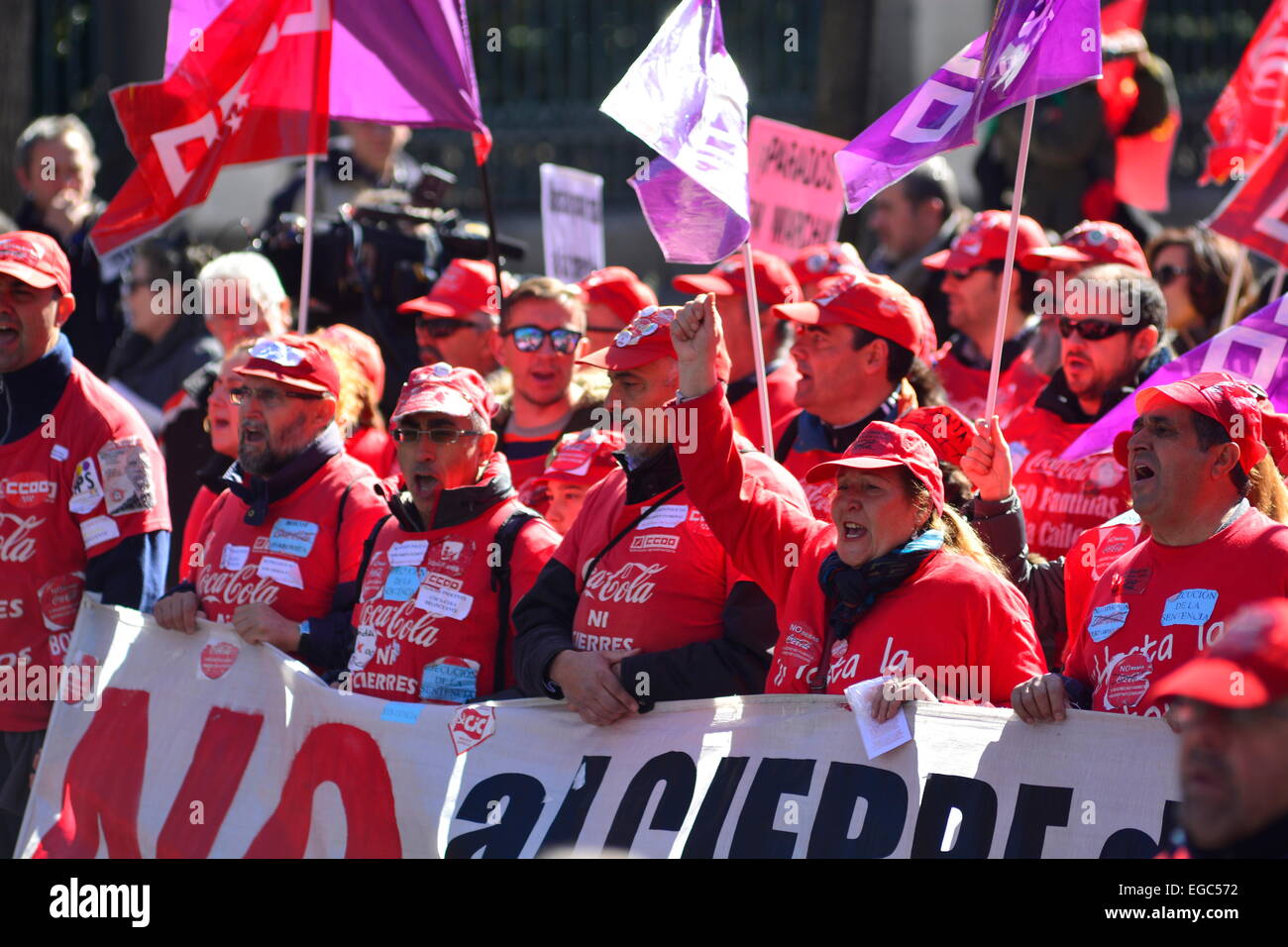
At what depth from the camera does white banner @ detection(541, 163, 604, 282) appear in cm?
886

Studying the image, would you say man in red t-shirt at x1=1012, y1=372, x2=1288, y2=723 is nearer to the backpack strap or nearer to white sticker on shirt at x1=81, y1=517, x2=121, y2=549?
the backpack strap

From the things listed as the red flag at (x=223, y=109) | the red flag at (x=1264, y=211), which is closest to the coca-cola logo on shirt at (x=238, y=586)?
the red flag at (x=223, y=109)

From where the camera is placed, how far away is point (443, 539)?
18.7 feet

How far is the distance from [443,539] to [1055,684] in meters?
2.08

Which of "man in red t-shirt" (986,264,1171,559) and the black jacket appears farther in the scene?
"man in red t-shirt" (986,264,1171,559)

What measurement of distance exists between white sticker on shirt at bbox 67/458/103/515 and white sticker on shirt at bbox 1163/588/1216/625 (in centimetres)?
366

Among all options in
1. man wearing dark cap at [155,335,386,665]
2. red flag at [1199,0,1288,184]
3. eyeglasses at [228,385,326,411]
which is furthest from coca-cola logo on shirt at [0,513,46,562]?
red flag at [1199,0,1288,184]

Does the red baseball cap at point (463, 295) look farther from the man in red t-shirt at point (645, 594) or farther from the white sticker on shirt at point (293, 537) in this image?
the man in red t-shirt at point (645, 594)

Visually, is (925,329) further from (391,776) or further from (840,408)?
(391,776)

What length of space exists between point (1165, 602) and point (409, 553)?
235 centimetres

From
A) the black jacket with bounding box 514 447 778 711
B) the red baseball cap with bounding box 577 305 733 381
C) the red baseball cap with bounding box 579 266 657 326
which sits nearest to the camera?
the black jacket with bounding box 514 447 778 711

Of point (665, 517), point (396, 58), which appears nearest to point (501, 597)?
point (665, 517)

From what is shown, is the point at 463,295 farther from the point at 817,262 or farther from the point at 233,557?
the point at 233,557

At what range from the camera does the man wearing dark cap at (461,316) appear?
8156 mm
